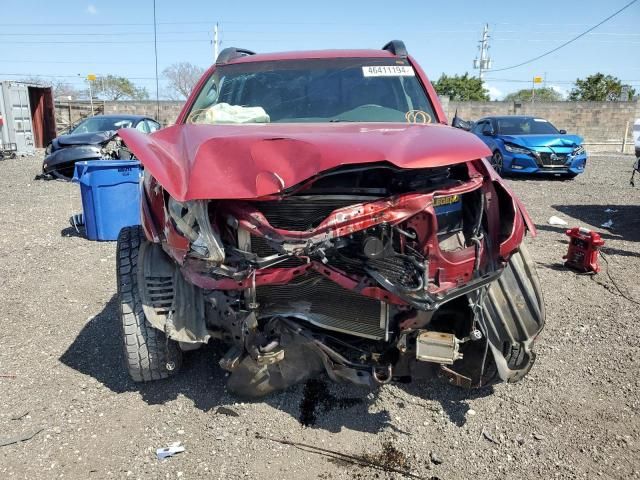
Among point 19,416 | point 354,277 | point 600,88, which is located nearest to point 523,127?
point 354,277

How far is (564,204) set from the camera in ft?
29.2

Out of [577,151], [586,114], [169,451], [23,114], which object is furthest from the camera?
[586,114]

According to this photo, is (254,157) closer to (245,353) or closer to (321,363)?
(245,353)

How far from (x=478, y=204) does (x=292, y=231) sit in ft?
3.10

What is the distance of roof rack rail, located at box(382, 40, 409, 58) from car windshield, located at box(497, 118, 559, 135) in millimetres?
9080

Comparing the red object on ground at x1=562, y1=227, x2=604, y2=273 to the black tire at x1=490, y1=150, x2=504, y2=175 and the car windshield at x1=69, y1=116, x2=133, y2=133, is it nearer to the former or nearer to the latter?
the black tire at x1=490, y1=150, x2=504, y2=175

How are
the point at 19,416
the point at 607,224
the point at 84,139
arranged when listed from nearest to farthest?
the point at 19,416 → the point at 607,224 → the point at 84,139

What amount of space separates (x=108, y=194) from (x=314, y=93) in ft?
11.3

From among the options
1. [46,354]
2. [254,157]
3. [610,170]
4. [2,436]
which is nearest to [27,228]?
[46,354]

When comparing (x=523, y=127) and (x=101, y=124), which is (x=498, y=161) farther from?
(x=101, y=124)

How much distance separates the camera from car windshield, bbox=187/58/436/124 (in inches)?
139

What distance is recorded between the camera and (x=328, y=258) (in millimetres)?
2381

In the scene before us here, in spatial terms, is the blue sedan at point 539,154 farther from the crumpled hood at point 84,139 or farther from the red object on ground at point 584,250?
the crumpled hood at point 84,139

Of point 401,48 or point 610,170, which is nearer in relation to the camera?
point 401,48
